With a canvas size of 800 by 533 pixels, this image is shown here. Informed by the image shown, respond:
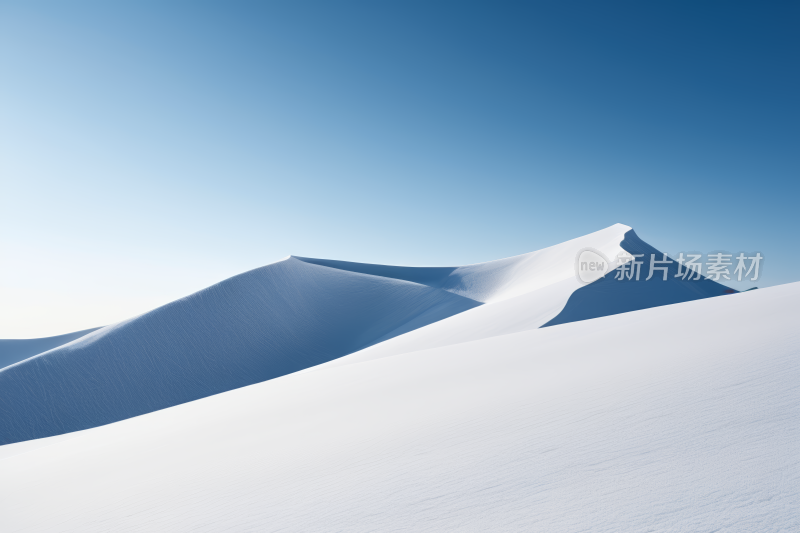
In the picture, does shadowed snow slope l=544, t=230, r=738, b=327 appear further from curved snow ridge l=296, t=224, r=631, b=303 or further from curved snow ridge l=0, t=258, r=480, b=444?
curved snow ridge l=0, t=258, r=480, b=444

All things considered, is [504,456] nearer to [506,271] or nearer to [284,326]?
[284,326]

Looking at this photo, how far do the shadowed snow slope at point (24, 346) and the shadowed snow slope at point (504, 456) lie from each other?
2142 inches

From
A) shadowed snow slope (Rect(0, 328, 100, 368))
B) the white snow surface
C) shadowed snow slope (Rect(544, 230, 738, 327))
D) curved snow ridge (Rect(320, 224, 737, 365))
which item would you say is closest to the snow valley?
→ curved snow ridge (Rect(320, 224, 737, 365))

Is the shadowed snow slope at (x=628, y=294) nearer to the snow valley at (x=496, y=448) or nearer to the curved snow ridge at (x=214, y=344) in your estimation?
the snow valley at (x=496, y=448)

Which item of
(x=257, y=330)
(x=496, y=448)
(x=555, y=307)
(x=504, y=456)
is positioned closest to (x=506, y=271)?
(x=257, y=330)

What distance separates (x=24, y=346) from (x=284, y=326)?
3378 centimetres

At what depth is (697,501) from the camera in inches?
66.7

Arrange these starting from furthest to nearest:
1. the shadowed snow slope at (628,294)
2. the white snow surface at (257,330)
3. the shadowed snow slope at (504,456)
→ the white snow surface at (257,330) → the shadowed snow slope at (628,294) → the shadowed snow slope at (504,456)

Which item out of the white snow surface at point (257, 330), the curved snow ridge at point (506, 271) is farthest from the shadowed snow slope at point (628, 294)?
the curved snow ridge at point (506, 271)

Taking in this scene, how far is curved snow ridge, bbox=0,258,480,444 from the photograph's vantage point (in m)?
26.2

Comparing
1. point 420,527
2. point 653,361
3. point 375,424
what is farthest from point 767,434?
point 375,424

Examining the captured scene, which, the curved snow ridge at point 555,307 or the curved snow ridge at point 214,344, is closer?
the curved snow ridge at point 555,307

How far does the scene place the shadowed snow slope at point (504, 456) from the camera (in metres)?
1.84

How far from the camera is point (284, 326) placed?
38.1 m
